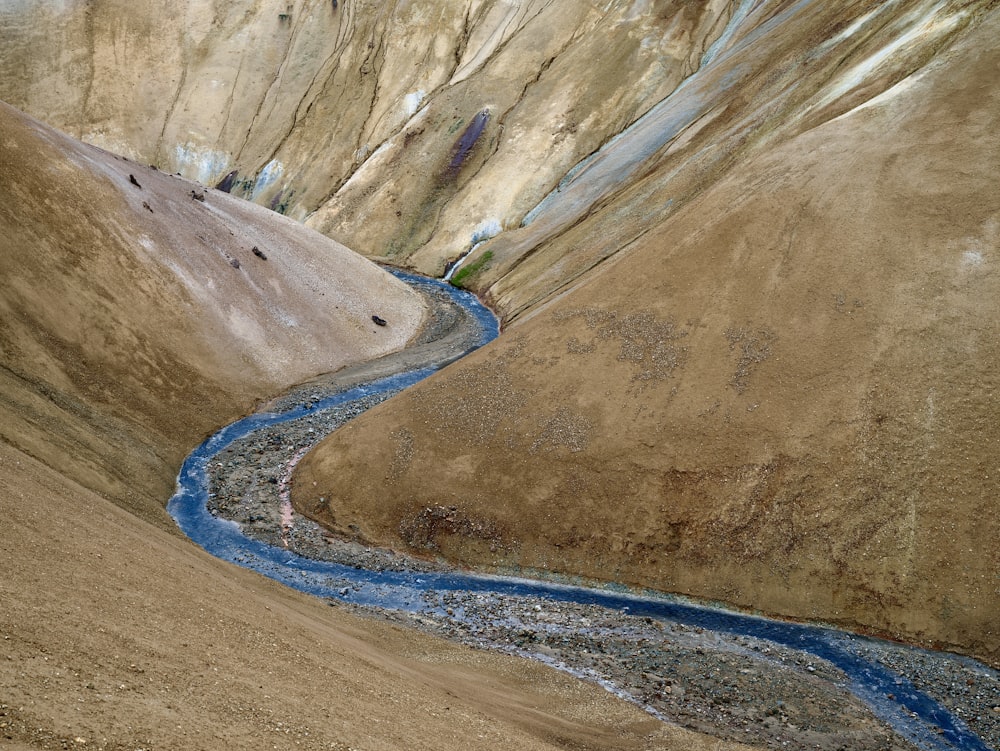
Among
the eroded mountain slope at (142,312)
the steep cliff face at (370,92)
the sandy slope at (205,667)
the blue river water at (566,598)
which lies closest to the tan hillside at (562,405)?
the sandy slope at (205,667)

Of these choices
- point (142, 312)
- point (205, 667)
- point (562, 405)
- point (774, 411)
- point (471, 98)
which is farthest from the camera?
point (471, 98)

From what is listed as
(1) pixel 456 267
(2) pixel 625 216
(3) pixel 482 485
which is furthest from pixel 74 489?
(1) pixel 456 267

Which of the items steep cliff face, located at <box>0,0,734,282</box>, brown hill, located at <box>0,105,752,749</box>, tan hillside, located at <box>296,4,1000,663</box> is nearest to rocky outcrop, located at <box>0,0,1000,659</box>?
tan hillside, located at <box>296,4,1000,663</box>

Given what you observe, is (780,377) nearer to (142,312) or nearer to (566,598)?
(566,598)

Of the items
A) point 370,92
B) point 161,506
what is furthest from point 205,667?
point 370,92

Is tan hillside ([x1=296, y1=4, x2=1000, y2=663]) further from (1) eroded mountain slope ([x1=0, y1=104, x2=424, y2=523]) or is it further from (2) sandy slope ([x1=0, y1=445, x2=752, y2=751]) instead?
(1) eroded mountain slope ([x1=0, y1=104, x2=424, y2=523])

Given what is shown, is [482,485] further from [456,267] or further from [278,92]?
[278,92]
